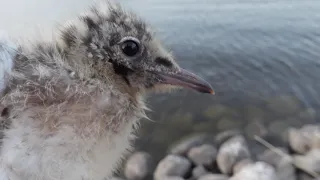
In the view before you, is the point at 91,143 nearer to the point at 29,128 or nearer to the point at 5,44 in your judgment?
the point at 29,128

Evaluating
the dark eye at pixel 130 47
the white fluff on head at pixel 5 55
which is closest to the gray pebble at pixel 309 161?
Answer: the dark eye at pixel 130 47

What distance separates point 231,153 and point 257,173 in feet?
0.37

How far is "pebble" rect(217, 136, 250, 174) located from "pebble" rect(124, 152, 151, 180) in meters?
0.24

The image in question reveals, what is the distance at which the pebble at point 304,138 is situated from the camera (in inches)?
57.7

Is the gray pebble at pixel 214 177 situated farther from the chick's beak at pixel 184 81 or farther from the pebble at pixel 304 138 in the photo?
the chick's beak at pixel 184 81

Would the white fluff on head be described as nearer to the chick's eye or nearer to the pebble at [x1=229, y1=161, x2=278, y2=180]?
the chick's eye

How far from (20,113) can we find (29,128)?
3cm

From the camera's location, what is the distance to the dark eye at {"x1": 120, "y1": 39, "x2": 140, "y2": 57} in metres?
0.78

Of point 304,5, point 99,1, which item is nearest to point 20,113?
point 99,1

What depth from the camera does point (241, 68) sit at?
5.32 feet

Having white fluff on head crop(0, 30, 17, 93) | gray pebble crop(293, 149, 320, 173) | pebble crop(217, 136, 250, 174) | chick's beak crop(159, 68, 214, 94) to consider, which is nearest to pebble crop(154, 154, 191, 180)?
pebble crop(217, 136, 250, 174)

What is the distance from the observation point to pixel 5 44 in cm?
71

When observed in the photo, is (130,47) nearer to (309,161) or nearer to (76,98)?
(76,98)

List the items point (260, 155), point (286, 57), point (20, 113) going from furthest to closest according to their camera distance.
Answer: point (286, 57) → point (260, 155) → point (20, 113)
